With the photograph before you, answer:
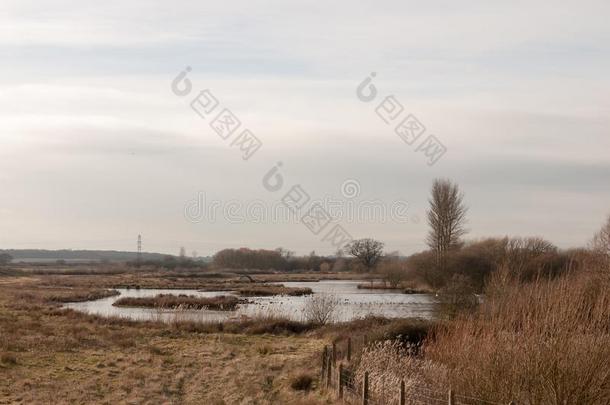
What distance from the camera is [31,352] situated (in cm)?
2644

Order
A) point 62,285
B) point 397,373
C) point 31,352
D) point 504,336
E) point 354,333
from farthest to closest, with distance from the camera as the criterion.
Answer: point 62,285
point 354,333
point 31,352
point 397,373
point 504,336

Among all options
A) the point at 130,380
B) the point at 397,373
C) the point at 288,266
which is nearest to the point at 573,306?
the point at 397,373

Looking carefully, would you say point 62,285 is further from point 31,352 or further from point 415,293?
point 31,352

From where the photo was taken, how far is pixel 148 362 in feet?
83.3

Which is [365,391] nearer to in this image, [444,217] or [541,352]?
[541,352]

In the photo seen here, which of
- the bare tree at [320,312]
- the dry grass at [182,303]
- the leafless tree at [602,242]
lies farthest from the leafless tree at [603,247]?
the dry grass at [182,303]

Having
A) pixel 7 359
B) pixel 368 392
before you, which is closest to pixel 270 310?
pixel 7 359

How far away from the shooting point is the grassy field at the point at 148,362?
19391 millimetres

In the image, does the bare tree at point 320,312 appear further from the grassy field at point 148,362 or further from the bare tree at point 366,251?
the bare tree at point 366,251

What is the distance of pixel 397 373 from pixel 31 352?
15.8 m

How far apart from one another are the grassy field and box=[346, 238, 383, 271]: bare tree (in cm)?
8661

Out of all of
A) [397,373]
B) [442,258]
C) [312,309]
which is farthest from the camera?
[442,258]

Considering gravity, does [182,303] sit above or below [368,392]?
below

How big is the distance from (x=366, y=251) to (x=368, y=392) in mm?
108575
